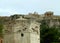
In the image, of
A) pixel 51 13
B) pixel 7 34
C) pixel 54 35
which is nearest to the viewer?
pixel 7 34

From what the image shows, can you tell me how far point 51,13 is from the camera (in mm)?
99750

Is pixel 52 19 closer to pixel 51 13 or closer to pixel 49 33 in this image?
pixel 51 13

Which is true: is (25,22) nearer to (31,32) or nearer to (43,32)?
(31,32)

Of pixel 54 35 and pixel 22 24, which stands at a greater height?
pixel 22 24

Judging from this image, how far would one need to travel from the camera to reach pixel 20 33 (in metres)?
36.7

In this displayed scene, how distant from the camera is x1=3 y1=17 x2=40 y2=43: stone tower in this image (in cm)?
3622

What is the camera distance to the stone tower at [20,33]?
36219 mm

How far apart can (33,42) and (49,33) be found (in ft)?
59.0

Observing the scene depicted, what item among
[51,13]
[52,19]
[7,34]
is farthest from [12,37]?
[51,13]

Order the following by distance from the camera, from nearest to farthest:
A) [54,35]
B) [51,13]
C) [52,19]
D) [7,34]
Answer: [7,34], [54,35], [52,19], [51,13]

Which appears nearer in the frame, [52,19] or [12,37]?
[12,37]

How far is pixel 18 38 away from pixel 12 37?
0.55m

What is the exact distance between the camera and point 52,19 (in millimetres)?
89875

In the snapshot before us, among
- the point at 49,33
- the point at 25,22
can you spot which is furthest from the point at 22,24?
the point at 49,33
